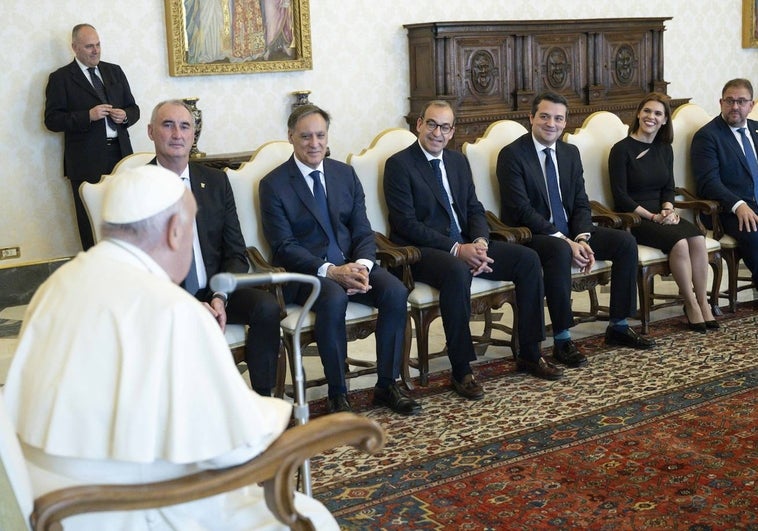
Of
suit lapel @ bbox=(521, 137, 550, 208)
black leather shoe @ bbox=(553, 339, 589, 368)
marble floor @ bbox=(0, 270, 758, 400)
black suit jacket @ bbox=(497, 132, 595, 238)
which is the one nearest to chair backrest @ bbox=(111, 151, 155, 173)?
marble floor @ bbox=(0, 270, 758, 400)

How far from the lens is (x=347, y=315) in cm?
511

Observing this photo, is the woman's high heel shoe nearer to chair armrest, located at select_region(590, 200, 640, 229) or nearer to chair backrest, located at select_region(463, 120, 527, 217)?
chair armrest, located at select_region(590, 200, 640, 229)

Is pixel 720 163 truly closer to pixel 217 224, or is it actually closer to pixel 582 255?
pixel 582 255

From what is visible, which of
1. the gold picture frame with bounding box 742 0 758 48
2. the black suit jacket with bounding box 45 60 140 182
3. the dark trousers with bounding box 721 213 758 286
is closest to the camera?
the dark trousers with bounding box 721 213 758 286

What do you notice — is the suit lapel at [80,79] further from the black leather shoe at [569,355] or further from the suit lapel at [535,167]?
the black leather shoe at [569,355]

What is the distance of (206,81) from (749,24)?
7172 millimetres

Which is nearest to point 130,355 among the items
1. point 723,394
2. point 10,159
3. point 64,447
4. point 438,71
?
point 64,447

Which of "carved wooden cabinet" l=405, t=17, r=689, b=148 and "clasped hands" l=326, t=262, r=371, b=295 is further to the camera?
"carved wooden cabinet" l=405, t=17, r=689, b=148

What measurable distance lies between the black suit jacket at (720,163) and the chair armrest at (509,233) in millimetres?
1715

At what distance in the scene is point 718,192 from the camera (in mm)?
6824

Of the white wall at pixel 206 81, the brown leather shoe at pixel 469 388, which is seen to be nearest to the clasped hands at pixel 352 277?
the brown leather shoe at pixel 469 388

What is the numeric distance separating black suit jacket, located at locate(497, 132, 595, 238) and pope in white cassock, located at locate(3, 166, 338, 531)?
384 cm

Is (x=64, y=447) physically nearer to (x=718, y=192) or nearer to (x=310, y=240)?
(x=310, y=240)

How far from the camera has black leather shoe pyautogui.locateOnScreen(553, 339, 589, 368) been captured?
18.7 feet
